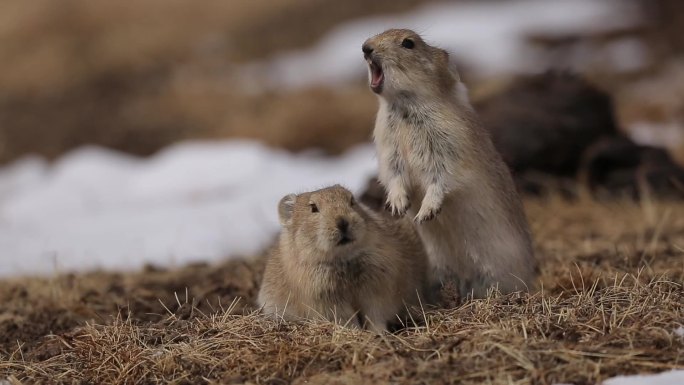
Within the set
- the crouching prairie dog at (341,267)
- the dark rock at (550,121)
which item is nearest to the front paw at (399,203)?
the crouching prairie dog at (341,267)

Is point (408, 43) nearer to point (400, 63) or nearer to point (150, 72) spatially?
point (400, 63)

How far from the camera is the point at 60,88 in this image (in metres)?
20.1

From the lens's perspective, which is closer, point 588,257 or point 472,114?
point 472,114

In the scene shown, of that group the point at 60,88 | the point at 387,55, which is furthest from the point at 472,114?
the point at 60,88

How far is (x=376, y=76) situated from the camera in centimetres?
598

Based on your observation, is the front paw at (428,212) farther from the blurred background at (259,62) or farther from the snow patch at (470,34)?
the snow patch at (470,34)

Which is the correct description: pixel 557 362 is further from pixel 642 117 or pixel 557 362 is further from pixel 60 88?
pixel 60 88

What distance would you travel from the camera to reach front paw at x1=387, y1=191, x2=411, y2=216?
5879mm

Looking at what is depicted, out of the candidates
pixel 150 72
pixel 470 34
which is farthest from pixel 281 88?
pixel 470 34

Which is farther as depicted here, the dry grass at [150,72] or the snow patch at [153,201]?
the dry grass at [150,72]

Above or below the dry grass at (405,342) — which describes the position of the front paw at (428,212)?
above

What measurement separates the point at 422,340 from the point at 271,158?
8898 mm

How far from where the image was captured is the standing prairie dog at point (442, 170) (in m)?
5.88

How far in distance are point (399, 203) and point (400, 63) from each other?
0.85 meters
